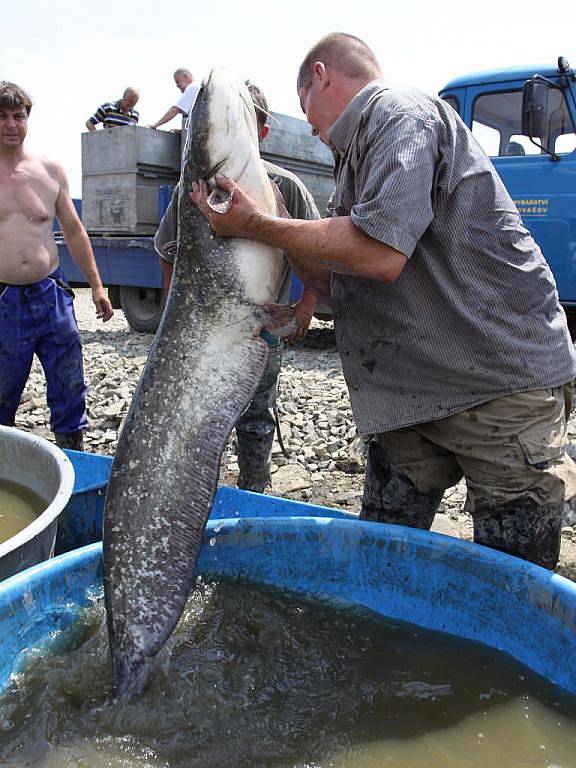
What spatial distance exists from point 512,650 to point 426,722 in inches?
15.7

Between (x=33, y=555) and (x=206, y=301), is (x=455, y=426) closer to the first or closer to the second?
(x=206, y=301)

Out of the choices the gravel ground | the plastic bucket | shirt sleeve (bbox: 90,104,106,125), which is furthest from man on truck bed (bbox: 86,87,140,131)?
the plastic bucket

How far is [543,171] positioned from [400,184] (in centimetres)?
575

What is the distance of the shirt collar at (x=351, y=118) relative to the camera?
220 centimetres

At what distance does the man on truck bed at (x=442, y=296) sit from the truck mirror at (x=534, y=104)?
4.47 meters

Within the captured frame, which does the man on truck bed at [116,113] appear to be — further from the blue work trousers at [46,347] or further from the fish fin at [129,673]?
the fish fin at [129,673]

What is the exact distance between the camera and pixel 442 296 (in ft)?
7.33

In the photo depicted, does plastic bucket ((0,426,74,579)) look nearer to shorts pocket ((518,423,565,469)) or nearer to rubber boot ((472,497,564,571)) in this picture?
rubber boot ((472,497,564,571))

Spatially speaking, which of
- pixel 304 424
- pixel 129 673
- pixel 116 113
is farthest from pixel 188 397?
pixel 116 113

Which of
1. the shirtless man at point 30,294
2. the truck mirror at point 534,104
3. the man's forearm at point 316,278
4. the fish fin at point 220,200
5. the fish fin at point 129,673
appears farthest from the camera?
the truck mirror at point 534,104

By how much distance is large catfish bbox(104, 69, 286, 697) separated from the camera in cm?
219

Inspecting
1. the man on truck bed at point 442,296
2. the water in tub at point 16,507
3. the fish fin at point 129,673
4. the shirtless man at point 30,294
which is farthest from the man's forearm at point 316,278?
the shirtless man at point 30,294

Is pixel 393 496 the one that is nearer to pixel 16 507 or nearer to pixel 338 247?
pixel 338 247

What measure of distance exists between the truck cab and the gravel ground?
195cm
